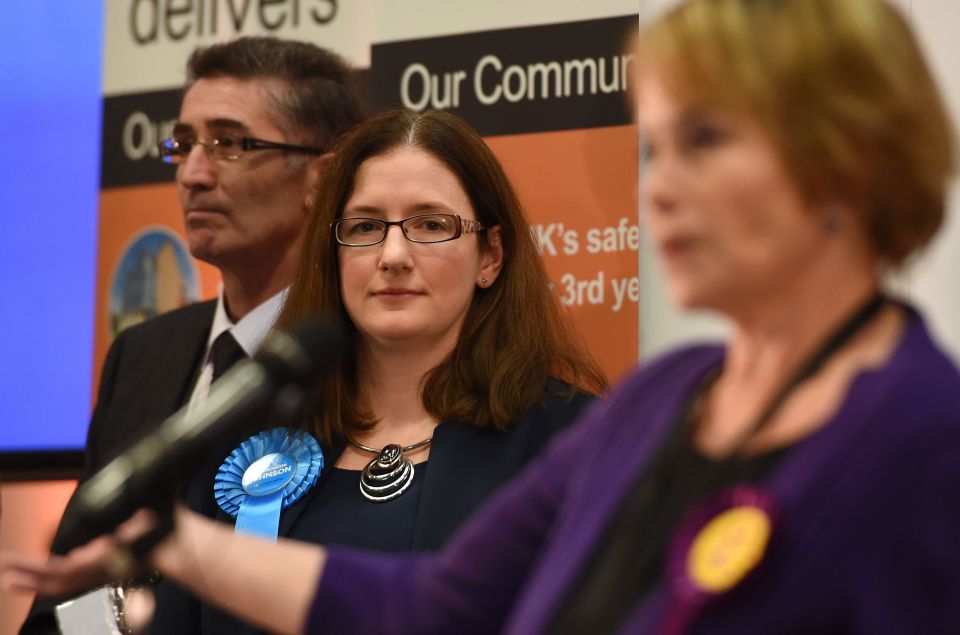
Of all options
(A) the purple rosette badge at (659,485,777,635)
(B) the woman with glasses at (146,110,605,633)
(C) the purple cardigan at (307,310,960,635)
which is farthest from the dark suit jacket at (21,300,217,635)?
(A) the purple rosette badge at (659,485,777,635)

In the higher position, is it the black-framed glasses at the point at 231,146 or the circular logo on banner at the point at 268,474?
the black-framed glasses at the point at 231,146

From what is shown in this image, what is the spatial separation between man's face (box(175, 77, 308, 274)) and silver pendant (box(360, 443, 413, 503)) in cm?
105

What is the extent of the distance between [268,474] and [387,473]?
→ 22 centimetres

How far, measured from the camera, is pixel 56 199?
3.99m

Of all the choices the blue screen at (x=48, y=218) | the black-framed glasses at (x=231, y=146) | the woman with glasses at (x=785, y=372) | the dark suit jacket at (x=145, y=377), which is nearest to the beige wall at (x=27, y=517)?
the blue screen at (x=48, y=218)

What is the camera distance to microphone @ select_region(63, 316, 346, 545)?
118cm

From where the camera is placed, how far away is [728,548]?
3.47 ft

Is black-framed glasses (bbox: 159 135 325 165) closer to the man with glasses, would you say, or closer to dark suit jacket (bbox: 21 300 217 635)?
the man with glasses

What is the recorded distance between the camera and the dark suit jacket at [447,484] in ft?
7.91

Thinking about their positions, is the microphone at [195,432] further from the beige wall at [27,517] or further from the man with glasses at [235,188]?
the beige wall at [27,517]

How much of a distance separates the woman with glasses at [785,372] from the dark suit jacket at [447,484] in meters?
1.11

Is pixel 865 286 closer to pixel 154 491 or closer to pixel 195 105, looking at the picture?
pixel 154 491

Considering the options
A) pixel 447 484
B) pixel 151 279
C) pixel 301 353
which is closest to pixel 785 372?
pixel 301 353

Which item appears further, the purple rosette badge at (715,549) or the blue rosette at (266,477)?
the blue rosette at (266,477)
